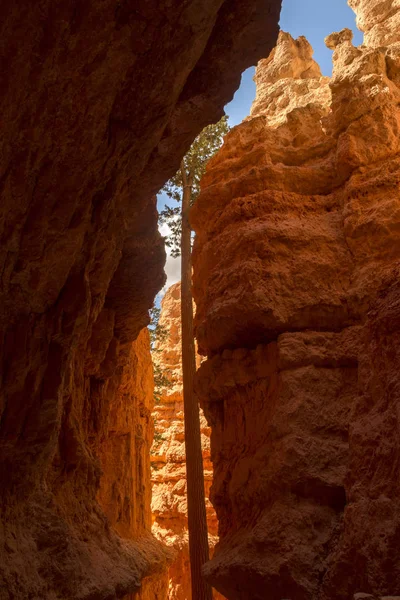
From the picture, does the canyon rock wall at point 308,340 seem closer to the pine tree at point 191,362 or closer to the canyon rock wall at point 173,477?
the pine tree at point 191,362

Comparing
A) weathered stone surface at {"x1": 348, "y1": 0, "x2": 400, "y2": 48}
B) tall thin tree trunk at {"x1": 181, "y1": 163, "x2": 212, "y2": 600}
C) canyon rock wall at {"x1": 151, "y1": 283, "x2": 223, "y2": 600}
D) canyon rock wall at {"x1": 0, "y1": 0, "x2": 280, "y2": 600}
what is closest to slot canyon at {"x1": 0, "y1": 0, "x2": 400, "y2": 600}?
canyon rock wall at {"x1": 0, "y1": 0, "x2": 280, "y2": 600}

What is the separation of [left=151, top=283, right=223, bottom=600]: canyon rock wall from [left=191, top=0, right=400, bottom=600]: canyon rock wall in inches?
372

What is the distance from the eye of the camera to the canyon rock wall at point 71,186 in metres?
3.86

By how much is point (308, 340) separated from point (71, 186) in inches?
142

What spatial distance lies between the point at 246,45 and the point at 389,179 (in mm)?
2896

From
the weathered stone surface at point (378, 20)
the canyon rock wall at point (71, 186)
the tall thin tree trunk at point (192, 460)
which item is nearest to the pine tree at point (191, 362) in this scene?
the tall thin tree trunk at point (192, 460)

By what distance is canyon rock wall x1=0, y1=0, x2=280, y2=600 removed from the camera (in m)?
3.86

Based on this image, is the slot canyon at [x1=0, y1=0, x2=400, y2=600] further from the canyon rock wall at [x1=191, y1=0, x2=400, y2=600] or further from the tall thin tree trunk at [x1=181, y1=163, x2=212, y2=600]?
the tall thin tree trunk at [x1=181, y1=163, x2=212, y2=600]

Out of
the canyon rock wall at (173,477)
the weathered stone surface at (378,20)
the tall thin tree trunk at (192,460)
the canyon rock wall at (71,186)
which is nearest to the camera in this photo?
the canyon rock wall at (71,186)

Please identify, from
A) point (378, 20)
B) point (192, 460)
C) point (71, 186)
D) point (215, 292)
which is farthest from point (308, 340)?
point (378, 20)

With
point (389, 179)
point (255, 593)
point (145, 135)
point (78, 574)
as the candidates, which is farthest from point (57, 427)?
point (389, 179)

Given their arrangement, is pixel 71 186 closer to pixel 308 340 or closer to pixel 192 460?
pixel 308 340

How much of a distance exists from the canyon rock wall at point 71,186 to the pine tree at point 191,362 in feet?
6.41

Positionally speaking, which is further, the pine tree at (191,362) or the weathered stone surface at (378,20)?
the weathered stone surface at (378,20)
